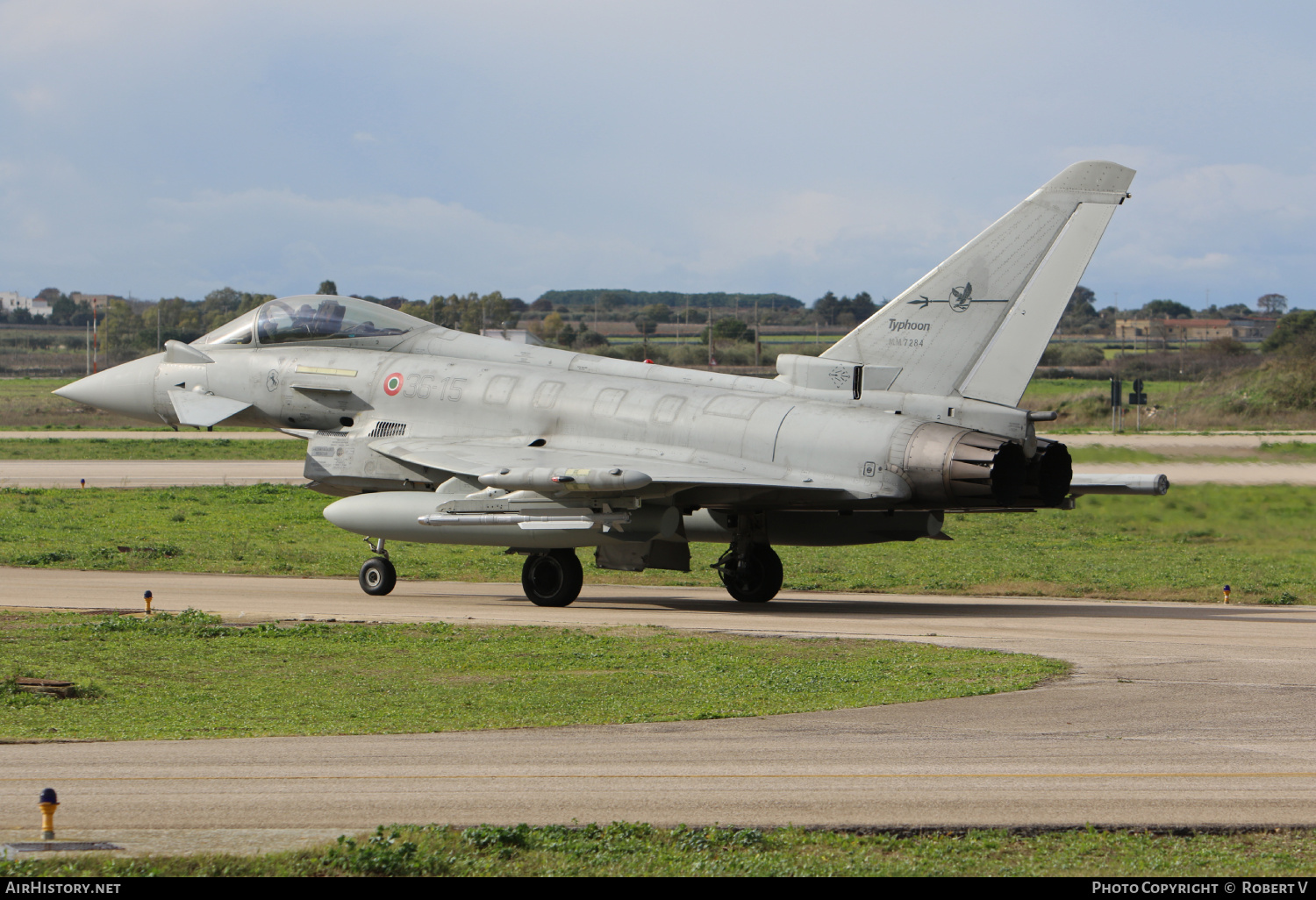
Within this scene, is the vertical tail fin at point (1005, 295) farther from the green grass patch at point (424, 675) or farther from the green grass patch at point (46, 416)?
the green grass patch at point (46, 416)

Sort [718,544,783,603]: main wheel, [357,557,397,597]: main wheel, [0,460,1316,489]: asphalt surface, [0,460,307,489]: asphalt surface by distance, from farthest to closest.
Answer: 1. [0,460,307,489]: asphalt surface
2. [0,460,1316,489]: asphalt surface
3. [357,557,397,597]: main wheel
4. [718,544,783,603]: main wheel

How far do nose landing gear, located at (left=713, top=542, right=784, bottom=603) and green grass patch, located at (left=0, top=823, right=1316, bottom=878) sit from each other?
13215mm

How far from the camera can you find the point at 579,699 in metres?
12.8

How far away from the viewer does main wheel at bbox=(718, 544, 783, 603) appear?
70.6 ft

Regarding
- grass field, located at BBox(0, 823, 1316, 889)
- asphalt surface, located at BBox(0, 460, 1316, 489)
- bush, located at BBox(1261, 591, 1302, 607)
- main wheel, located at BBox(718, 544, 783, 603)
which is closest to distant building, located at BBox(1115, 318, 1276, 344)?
asphalt surface, located at BBox(0, 460, 1316, 489)

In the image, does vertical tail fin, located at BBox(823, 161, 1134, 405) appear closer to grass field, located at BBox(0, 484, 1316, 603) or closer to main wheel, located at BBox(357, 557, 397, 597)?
grass field, located at BBox(0, 484, 1316, 603)

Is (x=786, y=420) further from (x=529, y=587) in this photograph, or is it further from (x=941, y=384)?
(x=529, y=587)

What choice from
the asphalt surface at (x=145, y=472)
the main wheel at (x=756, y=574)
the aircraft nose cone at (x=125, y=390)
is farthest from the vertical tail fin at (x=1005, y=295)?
the asphalt surface at (x=145, y=472)

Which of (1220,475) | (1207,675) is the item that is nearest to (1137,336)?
(1220,475)

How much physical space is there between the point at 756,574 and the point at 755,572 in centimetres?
4

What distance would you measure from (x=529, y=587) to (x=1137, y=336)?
169890mm

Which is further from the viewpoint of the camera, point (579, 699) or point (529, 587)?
point (529, 587)

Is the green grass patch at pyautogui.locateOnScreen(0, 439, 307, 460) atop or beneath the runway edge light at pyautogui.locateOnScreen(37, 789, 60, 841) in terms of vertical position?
atop

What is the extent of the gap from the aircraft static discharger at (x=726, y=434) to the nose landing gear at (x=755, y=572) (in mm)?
28
